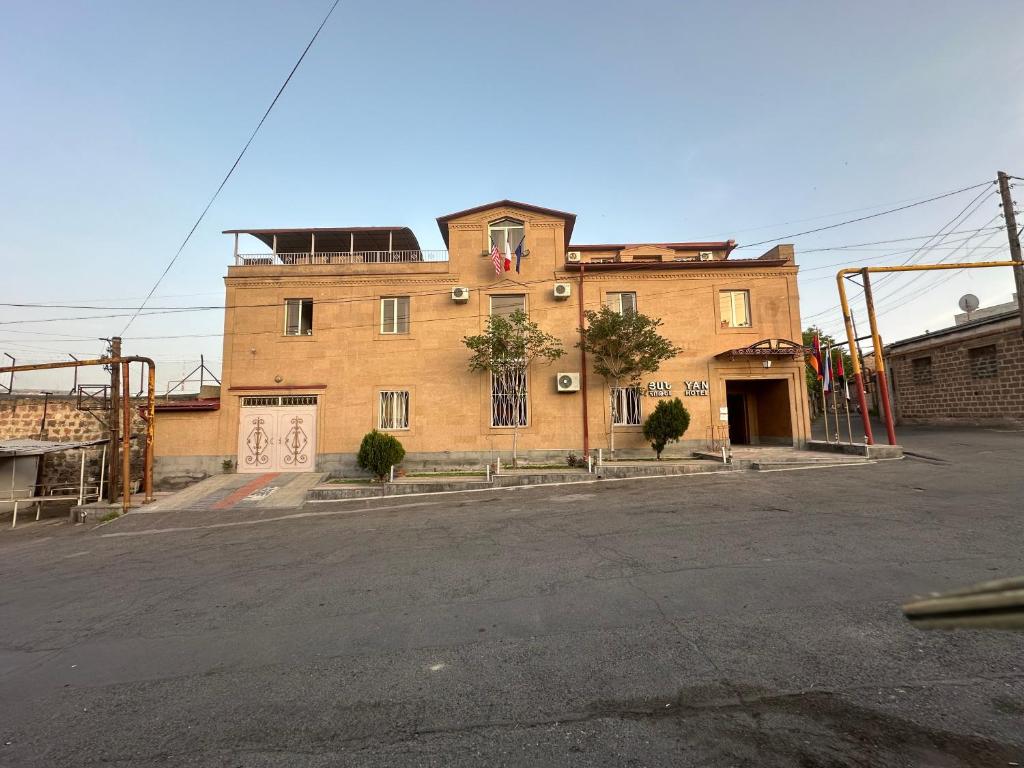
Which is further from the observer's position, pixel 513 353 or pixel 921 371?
pixel 921 371

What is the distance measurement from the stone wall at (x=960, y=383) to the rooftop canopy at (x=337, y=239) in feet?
77.3

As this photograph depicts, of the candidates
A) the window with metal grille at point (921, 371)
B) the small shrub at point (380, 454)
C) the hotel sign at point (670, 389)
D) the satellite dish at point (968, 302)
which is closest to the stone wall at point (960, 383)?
the window with metal grille at point (921, 371)

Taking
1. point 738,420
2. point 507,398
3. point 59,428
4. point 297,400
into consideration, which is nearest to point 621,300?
point 507,398

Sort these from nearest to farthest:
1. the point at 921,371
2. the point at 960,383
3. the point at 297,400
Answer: the point at 297,400
the point at 960,383
the point at 921,371

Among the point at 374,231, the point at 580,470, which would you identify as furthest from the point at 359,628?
the point at 374,231

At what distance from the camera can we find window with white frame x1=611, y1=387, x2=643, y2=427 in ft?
59.7

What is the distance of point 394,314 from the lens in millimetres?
18891

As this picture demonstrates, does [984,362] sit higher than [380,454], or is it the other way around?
[984,362]

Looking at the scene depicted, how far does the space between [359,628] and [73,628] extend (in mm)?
3174

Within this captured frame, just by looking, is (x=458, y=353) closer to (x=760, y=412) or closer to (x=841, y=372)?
(x=760, y=412)

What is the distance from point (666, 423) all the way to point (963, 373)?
48.5ft

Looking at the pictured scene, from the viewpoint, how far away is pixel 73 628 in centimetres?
518

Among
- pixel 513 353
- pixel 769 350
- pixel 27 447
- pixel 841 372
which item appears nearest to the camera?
pixel 27 447

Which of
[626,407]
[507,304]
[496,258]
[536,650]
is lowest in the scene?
[536,650]
